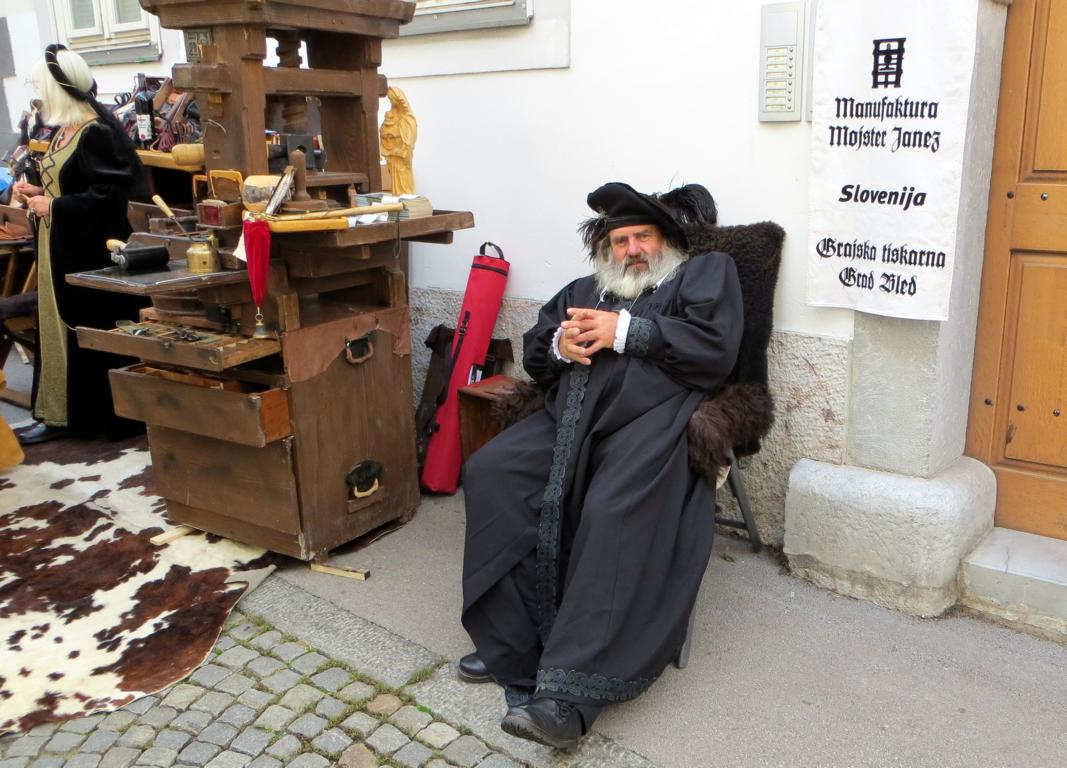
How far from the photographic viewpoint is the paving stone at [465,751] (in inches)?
101

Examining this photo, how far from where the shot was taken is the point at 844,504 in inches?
126

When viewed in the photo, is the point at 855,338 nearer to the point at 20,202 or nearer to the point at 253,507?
the point at 253,507

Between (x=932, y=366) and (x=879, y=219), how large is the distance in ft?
1.66

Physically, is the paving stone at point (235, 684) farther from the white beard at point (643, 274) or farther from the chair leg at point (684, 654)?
the white beard at point (643, 274)

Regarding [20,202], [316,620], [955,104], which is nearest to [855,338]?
[955,104]

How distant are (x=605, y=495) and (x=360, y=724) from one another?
975mm

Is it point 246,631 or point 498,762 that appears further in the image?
point 246,631

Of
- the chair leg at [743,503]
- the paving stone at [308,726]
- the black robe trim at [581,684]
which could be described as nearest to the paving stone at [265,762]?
the paving stone at [308,726]

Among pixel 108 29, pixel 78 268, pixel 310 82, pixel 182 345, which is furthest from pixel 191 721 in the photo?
pixel 108 29

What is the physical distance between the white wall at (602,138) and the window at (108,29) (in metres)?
2.52

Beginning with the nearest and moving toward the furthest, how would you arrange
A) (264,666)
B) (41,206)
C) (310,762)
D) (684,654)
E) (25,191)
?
(310,762) < (684,654) < (264,666) < (41,206) < (25,191)

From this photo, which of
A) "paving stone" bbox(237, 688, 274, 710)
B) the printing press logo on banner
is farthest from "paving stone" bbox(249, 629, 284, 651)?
the printing press logo on banner

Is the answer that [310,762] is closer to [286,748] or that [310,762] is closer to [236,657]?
[286,748]

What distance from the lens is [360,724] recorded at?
273cm
